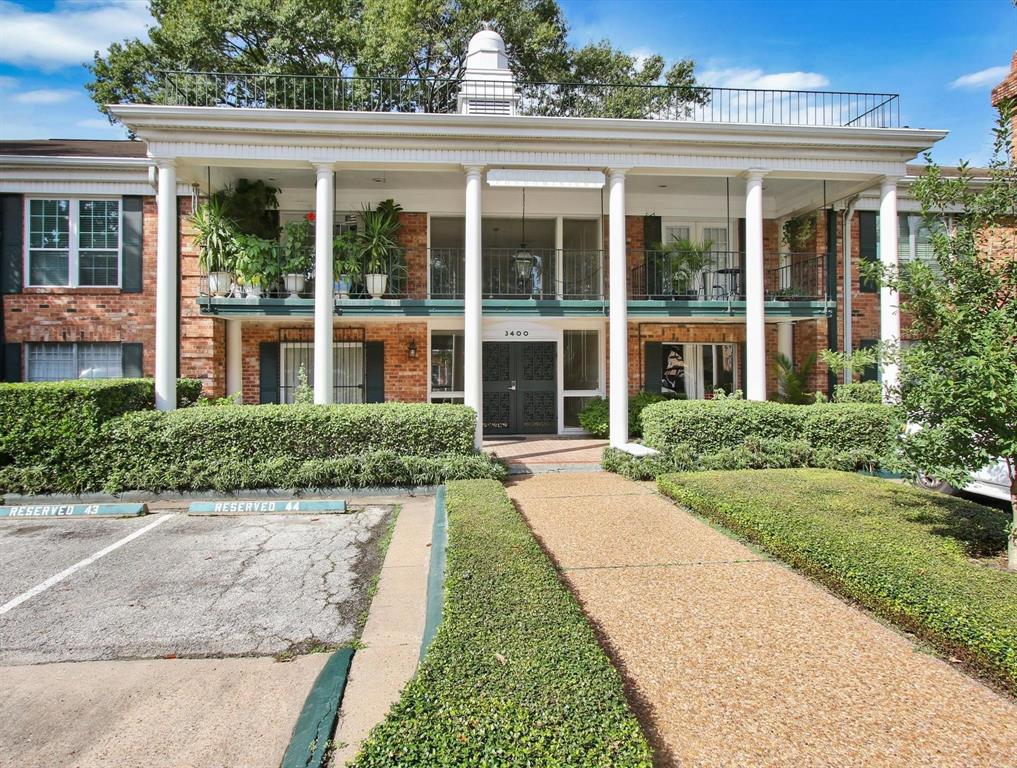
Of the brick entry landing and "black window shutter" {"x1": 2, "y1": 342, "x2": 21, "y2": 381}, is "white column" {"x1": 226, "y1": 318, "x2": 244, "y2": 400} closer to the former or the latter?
"black window shutter" {"x1": 2, "y1": 342, "x2": 21, "y2": 381}

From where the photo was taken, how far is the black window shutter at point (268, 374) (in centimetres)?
1313

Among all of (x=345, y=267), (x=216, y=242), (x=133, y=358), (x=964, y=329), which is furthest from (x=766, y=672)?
(x=133, y=358)

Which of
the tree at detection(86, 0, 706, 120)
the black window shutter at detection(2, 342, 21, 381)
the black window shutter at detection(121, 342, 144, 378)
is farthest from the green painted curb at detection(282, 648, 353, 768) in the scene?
the tree at detection(86, 0, 706, 120)

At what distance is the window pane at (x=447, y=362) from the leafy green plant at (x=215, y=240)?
14.6ft

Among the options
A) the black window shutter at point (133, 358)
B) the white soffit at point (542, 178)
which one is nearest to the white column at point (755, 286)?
the white soffit at point (542, 178)

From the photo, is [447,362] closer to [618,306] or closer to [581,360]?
[581,360]

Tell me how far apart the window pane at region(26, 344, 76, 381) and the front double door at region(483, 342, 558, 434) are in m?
8.71

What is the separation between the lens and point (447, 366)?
45.2ft

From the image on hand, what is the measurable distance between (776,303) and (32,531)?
39.8ft

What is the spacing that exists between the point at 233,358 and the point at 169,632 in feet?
32.9

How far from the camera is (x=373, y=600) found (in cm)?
463

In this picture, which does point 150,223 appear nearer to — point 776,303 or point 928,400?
point 776,303

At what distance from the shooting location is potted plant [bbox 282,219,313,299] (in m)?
11.5

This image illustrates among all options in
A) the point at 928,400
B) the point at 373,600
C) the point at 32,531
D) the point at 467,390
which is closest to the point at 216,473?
the point at 32,531
